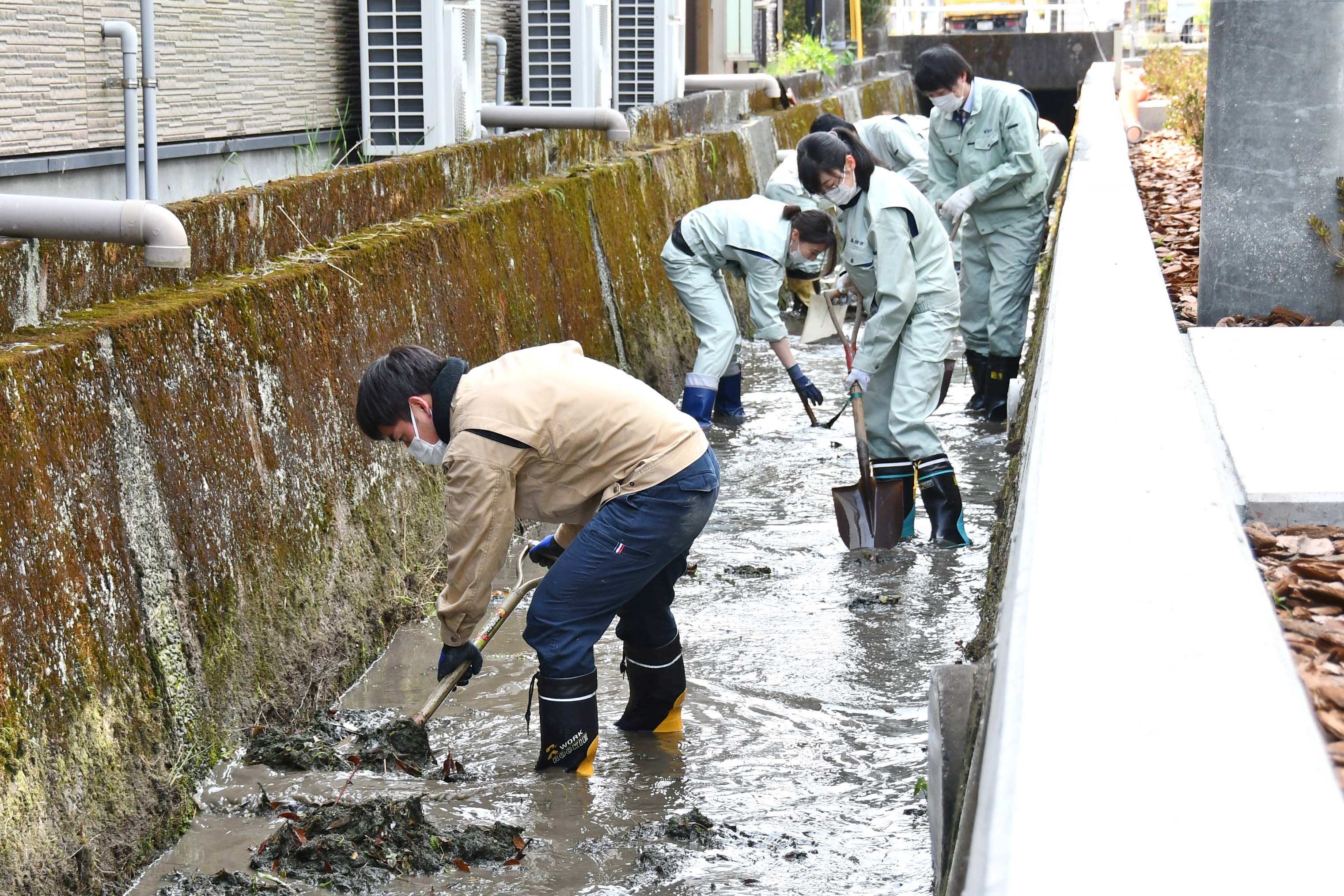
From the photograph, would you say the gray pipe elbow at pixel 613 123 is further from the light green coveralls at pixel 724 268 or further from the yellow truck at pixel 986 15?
the yellow truck at pixel 986 15

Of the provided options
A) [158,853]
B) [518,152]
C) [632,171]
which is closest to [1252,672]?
[158,853]

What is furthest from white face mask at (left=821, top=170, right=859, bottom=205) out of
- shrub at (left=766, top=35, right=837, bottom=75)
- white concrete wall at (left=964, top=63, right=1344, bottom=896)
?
shrub at (left=766, top=35, right=837, bottom=75)

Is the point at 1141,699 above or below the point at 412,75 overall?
below

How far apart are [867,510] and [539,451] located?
283 cm

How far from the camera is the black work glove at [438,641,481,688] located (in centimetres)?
422

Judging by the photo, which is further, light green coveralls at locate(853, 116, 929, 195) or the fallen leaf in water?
light green coveralls at locate(853, 116, 929, 195)

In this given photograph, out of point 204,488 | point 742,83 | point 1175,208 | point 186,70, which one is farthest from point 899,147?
point 204,488

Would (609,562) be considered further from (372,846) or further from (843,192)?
(843,192)

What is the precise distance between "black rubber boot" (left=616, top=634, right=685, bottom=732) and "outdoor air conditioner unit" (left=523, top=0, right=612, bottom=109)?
299 inches

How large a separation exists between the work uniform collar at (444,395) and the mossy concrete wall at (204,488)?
0.80 m

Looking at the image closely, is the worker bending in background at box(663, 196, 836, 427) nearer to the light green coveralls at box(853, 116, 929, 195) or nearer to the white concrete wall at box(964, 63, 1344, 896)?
the light green coveralls at box(853, 116, 929, 195)

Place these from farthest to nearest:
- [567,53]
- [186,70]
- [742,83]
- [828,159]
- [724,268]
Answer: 1. [742,83]
2. [567,53]
3. [724,268]
4. [186,70]
5. [828,159]

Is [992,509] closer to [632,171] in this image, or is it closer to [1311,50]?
[1311,50]

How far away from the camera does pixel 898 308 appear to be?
6316mm
